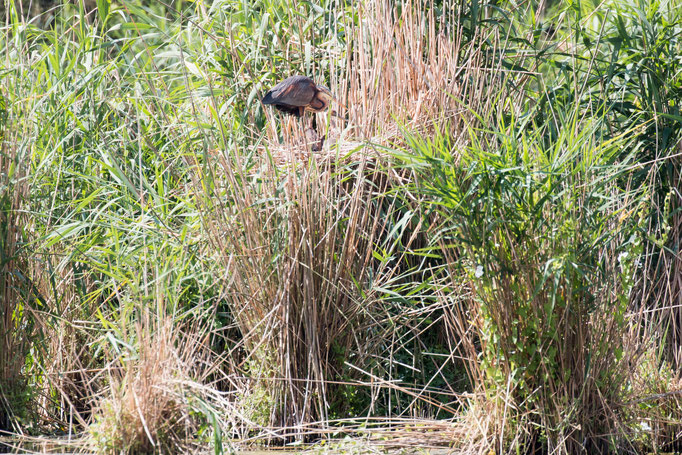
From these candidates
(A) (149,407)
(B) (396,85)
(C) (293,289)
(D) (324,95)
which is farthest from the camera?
(B) (396,85)

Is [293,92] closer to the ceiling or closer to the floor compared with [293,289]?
closer to the ceiling

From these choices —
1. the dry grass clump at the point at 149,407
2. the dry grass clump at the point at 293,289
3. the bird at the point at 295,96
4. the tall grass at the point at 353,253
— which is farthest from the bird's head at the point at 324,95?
the dry grass clump at the point at 149,407

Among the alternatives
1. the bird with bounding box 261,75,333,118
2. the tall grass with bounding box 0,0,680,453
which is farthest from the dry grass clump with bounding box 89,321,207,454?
the bird with bounding box 261,75,333,118

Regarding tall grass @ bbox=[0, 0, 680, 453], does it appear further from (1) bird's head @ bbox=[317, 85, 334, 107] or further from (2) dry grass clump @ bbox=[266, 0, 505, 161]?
(1) bird's head @ bbox=[317, 85, 334, 107]

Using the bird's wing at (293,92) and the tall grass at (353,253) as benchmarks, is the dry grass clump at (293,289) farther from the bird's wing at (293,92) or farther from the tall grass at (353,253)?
the bird's wing at (293,92)

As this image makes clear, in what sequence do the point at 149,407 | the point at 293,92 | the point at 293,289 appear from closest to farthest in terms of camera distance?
the point at 149,407, the point at 293,289, the point at 293,92

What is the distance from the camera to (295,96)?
3184 mm

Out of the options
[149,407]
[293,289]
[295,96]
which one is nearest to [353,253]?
[293,289]

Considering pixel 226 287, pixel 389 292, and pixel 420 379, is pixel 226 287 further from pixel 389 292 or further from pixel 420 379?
pixel 420 379

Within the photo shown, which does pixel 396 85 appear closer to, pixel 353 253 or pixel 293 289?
pixel 353 253

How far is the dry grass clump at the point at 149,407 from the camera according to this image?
2422mm

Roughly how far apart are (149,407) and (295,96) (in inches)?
53.4

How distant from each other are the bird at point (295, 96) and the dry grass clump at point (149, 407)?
108cm

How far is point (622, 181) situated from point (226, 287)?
6.41 ft
